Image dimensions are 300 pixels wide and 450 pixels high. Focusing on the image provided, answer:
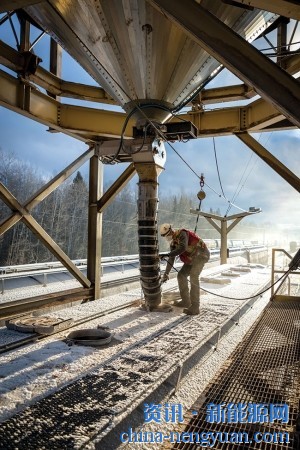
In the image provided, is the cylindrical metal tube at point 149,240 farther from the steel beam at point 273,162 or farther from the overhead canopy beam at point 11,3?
the overhead canopy beam at point 11,3

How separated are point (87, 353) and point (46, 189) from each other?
11.5ft

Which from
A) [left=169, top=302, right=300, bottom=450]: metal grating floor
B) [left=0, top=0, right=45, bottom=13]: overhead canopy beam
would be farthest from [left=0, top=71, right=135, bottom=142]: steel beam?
[left=169, top=302, right=300, bottom=450]: metal grating floor

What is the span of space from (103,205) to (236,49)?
5.46 meters

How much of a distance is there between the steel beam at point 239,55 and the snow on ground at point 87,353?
257 cm

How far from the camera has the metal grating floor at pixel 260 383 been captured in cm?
237

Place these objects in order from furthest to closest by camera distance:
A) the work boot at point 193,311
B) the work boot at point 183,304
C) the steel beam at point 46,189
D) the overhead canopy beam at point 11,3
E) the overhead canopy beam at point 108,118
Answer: the work boot at point 183,304
the overhead canopy beam at point 108,118
the work boot at point 193,311
the steel beam at point 46,189
the overhead canopy beam at point 11,3

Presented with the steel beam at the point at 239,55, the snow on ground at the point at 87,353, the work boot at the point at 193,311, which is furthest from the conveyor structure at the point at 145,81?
the snow on ground at the point at 87,353

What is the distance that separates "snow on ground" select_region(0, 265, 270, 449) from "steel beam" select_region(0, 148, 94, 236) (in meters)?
1.75

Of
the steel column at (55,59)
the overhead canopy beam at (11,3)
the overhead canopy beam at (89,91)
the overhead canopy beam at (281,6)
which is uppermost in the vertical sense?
the steel column at (55,59)

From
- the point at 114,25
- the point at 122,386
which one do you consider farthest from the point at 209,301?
the point at 114,25

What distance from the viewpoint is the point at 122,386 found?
9.24ft

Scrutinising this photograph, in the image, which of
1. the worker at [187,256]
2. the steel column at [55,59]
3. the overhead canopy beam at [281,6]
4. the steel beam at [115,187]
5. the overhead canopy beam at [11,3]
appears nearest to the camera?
the overhead canopy beam at [281,6]

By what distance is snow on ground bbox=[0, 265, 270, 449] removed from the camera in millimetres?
2773

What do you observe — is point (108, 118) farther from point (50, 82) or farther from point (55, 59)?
point (55, 59)
